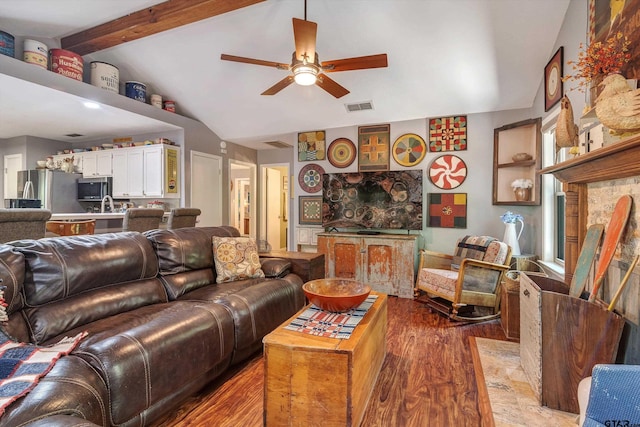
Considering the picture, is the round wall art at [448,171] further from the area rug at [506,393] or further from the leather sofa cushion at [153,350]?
the leather sofa cushion at [153,350]

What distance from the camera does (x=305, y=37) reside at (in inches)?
90.7

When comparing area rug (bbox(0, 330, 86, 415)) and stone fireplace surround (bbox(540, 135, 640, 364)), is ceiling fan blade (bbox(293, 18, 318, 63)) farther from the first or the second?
area rug (bbox(0, 330, 86, 415))

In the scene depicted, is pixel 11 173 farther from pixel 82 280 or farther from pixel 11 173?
pixel 82 280

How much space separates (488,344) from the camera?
8.48 feet

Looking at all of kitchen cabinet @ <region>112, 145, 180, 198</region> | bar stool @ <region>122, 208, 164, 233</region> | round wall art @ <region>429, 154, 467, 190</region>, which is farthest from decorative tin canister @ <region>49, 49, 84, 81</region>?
round wall art @ <region>429, 154, 467, 190</region>

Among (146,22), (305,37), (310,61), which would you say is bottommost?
(310,61)

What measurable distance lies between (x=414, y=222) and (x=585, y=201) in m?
2.18

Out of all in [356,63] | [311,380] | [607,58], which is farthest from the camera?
[356,63]

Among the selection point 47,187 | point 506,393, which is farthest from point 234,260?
point 47,187

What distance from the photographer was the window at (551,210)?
10.2 ft

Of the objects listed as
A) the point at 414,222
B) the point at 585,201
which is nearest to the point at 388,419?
the point at 585,201

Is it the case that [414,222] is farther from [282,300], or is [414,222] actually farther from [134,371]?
[134,371]

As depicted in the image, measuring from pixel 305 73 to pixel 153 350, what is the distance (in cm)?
215

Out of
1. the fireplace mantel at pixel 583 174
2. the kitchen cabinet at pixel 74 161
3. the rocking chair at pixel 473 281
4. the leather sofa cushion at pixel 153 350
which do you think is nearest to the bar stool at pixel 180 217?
the leather sofa cushion at pixel 153 350
